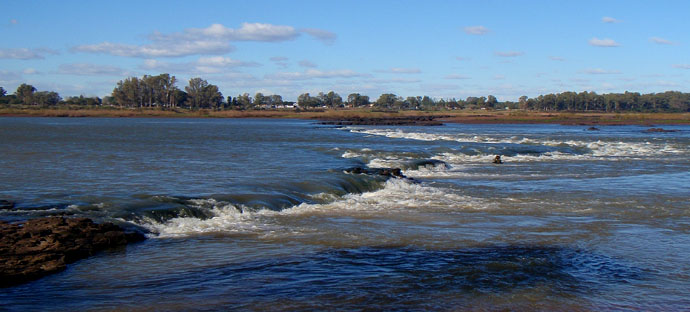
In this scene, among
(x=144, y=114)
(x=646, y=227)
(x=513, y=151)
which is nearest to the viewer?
(x=646, y=227)

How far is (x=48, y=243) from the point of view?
34.2 ft

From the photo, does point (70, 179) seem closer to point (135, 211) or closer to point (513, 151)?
point (135, 211)

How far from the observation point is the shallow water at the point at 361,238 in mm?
8195

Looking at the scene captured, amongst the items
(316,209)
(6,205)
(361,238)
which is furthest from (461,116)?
(361,238)

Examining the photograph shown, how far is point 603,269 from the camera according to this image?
9.74 meters

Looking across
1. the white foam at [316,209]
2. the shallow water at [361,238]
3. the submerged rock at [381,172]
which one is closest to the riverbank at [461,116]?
the submerged rock at [381,172]

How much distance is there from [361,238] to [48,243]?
5.63 m

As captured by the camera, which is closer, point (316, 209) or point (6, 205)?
point (6, 205)

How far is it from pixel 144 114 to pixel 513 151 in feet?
398

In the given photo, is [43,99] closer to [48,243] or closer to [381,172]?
[381,172]

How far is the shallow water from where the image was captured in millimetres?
8195

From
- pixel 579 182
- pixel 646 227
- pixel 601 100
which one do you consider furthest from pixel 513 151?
pixel 601 100

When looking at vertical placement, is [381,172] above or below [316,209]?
above

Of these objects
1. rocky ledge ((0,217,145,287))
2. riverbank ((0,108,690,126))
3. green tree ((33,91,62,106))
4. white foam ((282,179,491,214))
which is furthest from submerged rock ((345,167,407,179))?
green tree ((33,91,62,106))
